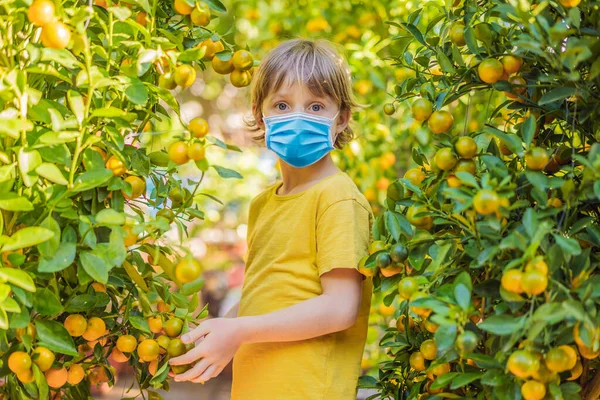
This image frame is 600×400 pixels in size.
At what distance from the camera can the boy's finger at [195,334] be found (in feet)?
3.80

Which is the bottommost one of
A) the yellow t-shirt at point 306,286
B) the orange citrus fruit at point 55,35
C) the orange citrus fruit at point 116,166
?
the yellow t-shirt at point 306,286

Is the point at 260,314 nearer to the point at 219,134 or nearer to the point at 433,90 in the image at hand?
the point at 433,90

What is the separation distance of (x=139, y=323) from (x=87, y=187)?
0.84ft

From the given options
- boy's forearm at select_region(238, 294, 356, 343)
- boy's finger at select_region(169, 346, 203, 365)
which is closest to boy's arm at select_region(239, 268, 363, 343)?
boy's forearm at select_region(238, 294, 356, 343)

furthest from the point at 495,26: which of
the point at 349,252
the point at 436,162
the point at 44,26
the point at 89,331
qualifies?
the point at 89,331

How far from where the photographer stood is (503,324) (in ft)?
2.90

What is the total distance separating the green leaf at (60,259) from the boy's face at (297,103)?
0.62 m

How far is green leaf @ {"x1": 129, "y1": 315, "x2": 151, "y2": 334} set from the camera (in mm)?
1118

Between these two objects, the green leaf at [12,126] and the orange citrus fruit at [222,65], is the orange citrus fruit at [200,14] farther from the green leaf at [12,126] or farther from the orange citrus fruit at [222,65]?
the green leaf at [12,126]

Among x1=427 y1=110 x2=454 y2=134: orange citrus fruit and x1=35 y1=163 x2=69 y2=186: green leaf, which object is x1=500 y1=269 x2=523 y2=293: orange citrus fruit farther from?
x1=35 y1=163 x2=69 y2=186: green leaf

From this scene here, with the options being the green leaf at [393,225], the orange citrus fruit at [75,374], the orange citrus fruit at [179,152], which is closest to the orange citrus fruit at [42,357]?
the orange citrus fruit at [75,374]

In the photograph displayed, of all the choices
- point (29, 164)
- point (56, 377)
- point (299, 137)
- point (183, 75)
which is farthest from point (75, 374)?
point (299, 137)

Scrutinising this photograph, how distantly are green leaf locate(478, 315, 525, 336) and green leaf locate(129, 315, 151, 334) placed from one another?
51 centimetres

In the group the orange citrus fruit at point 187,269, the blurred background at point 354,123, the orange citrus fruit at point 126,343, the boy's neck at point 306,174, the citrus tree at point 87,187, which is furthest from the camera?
the blurred background at point 354,123
